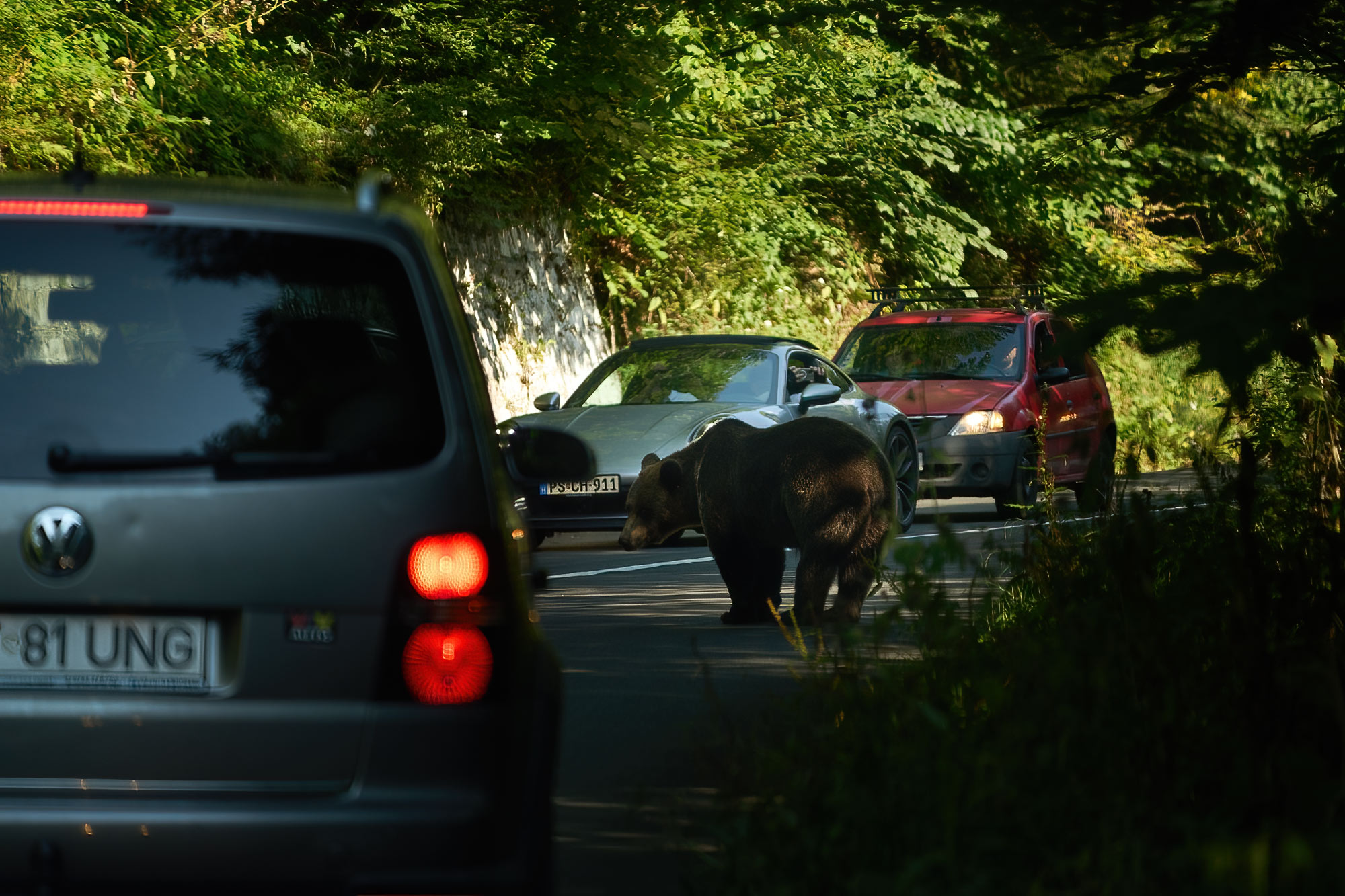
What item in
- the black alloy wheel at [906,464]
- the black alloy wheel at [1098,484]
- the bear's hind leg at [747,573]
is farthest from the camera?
the black alloy wheel at [906,464]

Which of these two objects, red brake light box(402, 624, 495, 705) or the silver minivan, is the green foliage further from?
red brake light box(402, 624, 495, 705)

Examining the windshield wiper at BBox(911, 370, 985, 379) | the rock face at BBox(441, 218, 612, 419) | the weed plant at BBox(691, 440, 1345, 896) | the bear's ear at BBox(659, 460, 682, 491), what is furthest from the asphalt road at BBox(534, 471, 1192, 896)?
the rock face at BBox(441, 218, 612, 419)

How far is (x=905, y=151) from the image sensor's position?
25.3 meters

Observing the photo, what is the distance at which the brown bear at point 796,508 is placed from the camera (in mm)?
8859

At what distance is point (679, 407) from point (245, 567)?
36.1ft

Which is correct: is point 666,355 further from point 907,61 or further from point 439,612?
point 439,612

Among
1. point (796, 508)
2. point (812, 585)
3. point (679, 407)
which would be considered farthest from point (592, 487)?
point (812, 585)

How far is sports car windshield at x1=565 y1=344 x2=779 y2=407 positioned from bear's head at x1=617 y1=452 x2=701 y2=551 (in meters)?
4.30

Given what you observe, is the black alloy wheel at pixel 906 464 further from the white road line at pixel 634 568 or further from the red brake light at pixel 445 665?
the red brake light at pixel 445 665

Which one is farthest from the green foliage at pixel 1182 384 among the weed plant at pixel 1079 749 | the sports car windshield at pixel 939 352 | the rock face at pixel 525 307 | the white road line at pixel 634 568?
the rock face at pixel 525 307

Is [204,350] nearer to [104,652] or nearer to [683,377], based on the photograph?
[104,652]

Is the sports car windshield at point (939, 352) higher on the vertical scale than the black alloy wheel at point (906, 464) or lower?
higher

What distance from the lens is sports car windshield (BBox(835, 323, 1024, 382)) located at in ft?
53.6

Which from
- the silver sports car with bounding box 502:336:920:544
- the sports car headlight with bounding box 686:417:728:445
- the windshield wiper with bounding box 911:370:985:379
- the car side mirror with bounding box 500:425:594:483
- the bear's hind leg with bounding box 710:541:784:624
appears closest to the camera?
the car side mirror with bounding box 500:425:594:483
